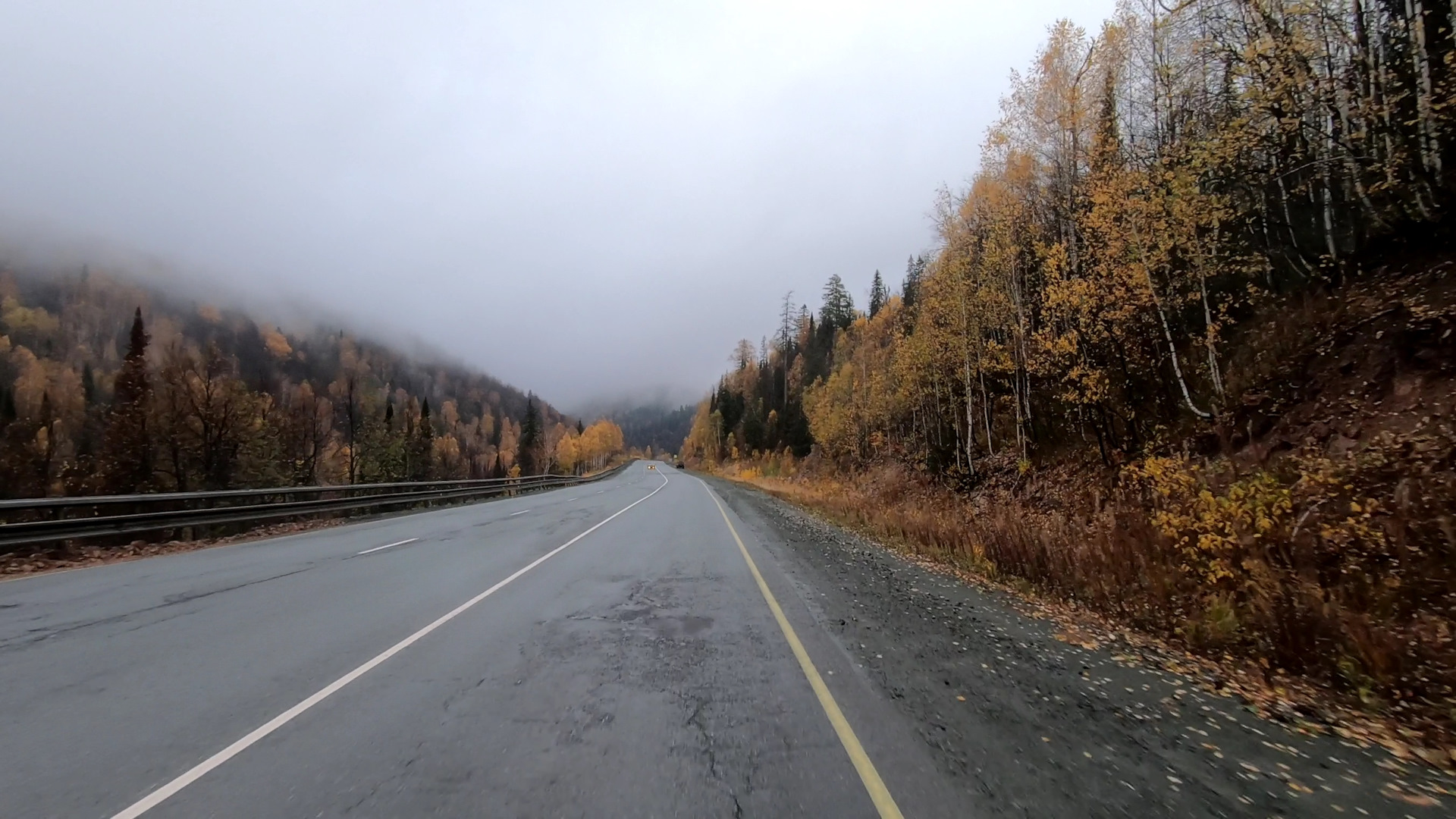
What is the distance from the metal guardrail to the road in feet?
11.6

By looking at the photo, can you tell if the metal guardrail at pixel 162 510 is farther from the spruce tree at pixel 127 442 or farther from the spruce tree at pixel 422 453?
the spruce tree at pixel 422 453

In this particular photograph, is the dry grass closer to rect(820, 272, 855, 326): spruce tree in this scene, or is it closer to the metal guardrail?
the metal guardrail

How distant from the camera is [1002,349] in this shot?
2069 centimetres

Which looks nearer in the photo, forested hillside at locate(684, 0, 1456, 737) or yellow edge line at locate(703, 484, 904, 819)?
yellow edge line at locate(703, 484, 904, 819)

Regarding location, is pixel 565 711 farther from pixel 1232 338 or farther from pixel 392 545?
pixel 1232 338

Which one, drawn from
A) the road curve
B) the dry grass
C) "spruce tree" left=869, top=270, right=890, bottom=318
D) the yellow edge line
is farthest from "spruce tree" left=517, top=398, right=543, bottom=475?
the yellow edge line

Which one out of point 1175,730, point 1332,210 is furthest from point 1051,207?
point 1175,730

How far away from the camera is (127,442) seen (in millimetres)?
29703

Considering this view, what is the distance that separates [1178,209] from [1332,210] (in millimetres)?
3830

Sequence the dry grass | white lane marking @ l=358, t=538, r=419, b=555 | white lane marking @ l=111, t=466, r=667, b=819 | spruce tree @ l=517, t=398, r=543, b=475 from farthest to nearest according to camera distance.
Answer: spruce tree @ l=517, t=398, r=543, b=475 < white lane marking @ l=358, t=538, r=419, b=555 < the dry grass < white lane marking @ l=111, t=466, r=667, b=819

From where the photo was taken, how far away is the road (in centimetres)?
331

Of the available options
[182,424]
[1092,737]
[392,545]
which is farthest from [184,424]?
[1092,737]

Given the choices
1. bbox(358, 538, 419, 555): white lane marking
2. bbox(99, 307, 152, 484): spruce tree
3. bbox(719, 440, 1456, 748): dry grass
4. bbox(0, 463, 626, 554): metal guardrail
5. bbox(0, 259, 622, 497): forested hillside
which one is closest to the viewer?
bbox(719, 440, 1456, 748): dry grass

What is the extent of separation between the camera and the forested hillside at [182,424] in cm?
3052
